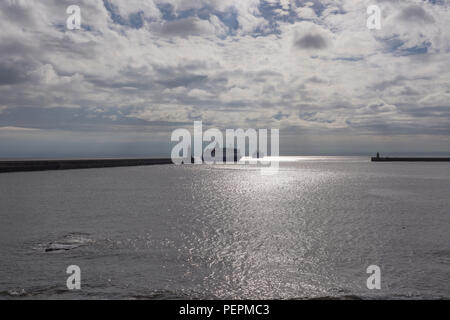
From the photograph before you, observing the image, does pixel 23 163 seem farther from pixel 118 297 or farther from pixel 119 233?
pixel 118 297

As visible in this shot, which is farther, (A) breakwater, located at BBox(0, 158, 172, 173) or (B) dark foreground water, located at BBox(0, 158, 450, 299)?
(A) breakwater, located at BBox(0, 158, 172, 173)

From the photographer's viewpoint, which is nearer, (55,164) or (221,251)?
(221,251)

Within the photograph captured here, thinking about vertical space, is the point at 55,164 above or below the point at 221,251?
above

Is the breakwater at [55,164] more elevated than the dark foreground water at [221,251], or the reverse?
the breakwater at [55,164]

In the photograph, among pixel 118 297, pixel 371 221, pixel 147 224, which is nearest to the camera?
pixel 118 297

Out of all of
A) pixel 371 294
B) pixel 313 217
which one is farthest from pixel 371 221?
pixel 371 294

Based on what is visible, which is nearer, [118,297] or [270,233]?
[118,297]

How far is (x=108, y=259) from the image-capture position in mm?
13492

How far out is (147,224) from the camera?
68.8 ft

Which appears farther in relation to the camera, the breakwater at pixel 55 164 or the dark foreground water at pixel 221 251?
the breakwater at pixel 55 164

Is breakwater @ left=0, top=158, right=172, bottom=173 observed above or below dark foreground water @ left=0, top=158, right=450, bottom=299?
above
